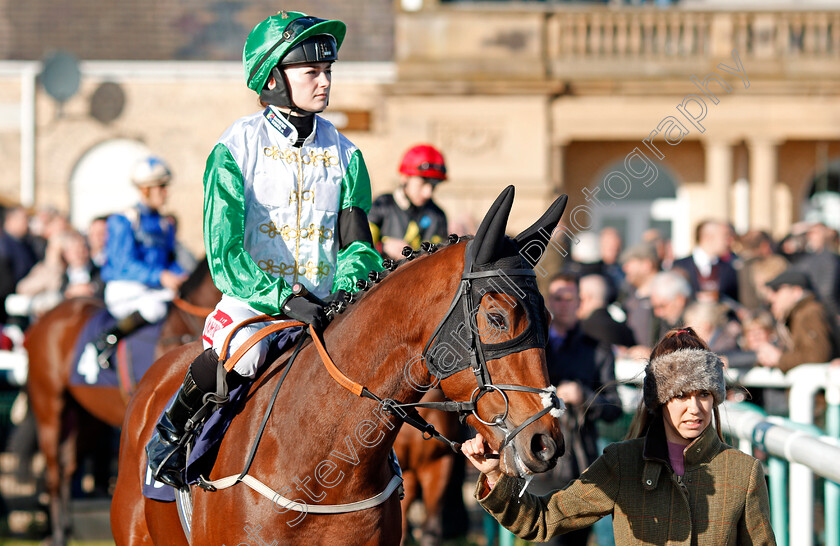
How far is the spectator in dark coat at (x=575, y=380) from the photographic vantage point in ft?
18.4

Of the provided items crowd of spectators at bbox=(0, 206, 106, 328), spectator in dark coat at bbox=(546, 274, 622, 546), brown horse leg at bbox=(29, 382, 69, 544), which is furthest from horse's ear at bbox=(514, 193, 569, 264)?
crowd of spectators at bbox=(0, 206, 106, 328)

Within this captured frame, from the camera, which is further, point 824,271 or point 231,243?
point 824,271

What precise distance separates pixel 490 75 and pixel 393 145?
73.4 inches

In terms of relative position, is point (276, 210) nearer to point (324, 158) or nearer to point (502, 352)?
point (324, 158)

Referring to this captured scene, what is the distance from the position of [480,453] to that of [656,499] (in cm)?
63

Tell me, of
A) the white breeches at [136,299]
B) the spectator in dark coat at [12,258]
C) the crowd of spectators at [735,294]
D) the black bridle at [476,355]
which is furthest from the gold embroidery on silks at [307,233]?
the spectator in dark coat at [12,258]

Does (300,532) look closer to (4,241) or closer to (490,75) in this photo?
(4,241)

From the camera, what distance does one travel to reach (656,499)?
298cm

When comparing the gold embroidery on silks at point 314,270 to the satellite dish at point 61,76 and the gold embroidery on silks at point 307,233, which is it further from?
the satellite dish at point 61,76

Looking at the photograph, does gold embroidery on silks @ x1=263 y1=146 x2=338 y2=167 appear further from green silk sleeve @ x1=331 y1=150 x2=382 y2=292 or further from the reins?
the reins

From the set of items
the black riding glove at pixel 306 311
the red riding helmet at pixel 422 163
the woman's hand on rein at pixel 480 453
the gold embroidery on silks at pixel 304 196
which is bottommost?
the woman's hand on rein at pixel 480 453

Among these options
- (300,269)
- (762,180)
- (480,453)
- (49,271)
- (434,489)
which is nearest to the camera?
(480,453)

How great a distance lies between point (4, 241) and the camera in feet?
31.5

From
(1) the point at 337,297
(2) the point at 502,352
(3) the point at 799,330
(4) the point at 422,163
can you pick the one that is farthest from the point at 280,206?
(3) the point at 799,330
